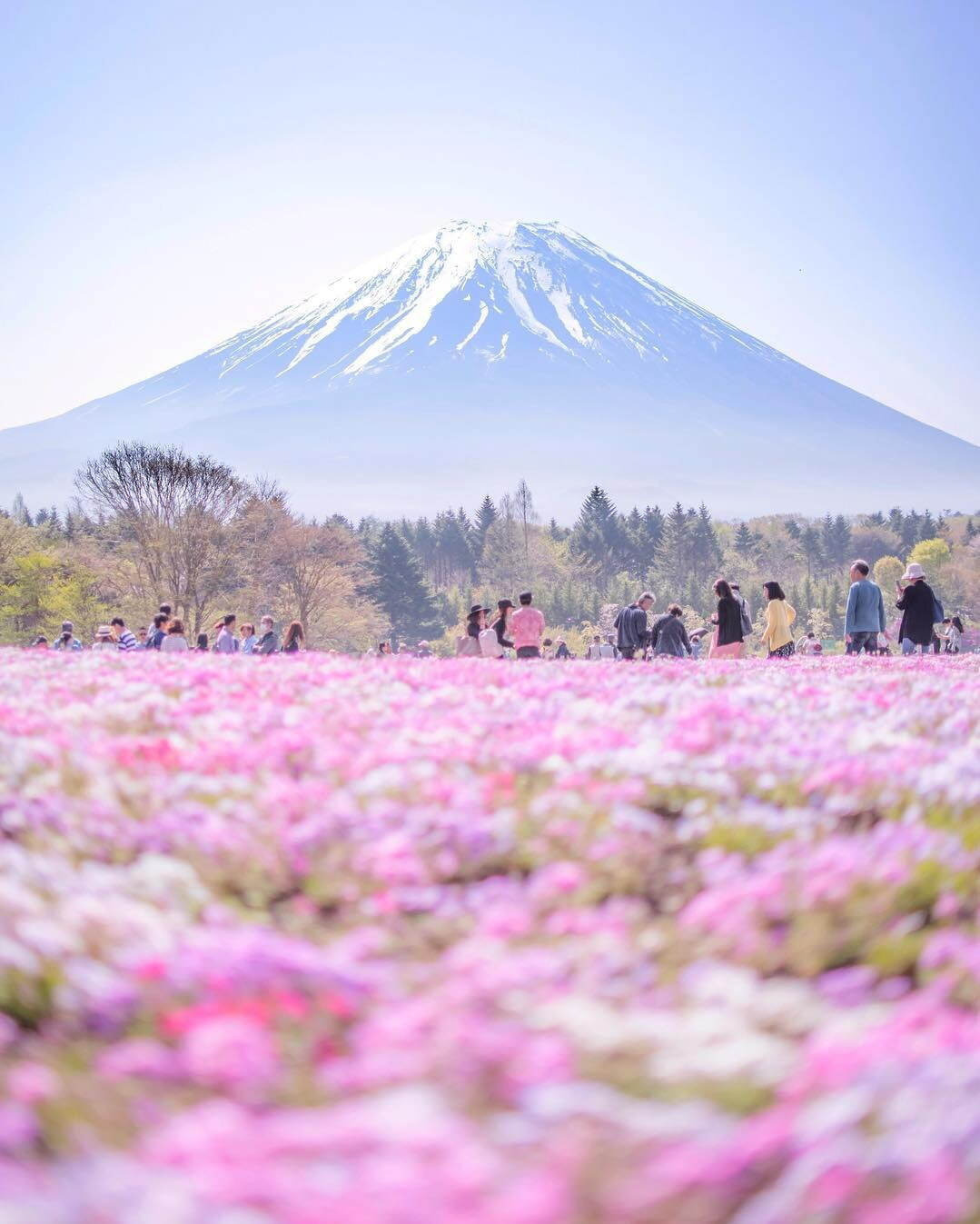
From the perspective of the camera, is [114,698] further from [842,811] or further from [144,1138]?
[144,1138]

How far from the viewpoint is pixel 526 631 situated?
1836cm

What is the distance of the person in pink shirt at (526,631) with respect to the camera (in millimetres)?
18297

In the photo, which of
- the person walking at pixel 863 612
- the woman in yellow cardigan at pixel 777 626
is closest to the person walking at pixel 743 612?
the woman in yellow cardigan at pixel 777 626

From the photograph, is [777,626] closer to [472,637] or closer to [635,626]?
[635,626]

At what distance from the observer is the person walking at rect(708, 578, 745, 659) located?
59.9ft

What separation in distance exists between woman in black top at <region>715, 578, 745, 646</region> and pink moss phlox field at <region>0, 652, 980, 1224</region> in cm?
1238

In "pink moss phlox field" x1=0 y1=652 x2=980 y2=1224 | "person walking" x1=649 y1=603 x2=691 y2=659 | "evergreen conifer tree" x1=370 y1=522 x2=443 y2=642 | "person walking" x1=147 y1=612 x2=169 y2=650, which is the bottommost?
"pink moss phlox field" x1=0 y1=652 x2=980 y2=1224

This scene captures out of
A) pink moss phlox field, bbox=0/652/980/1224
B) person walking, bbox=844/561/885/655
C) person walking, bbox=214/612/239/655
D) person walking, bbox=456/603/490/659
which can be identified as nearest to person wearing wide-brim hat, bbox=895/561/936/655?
person walking, bbox=844/561/885/655

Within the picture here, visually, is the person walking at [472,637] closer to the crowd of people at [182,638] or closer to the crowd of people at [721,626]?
the crowd of people at [721,626]

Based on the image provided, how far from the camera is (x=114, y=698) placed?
280 inches

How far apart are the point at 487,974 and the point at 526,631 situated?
15683mm

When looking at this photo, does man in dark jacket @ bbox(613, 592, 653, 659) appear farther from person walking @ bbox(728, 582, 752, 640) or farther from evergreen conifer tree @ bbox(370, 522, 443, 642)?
evergreen conifer tree @ bbox(370, 522, 443, 642)

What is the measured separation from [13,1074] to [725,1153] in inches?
64.4

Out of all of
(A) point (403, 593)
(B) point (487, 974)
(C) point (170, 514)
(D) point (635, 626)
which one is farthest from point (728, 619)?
(A) point (403, 593)
